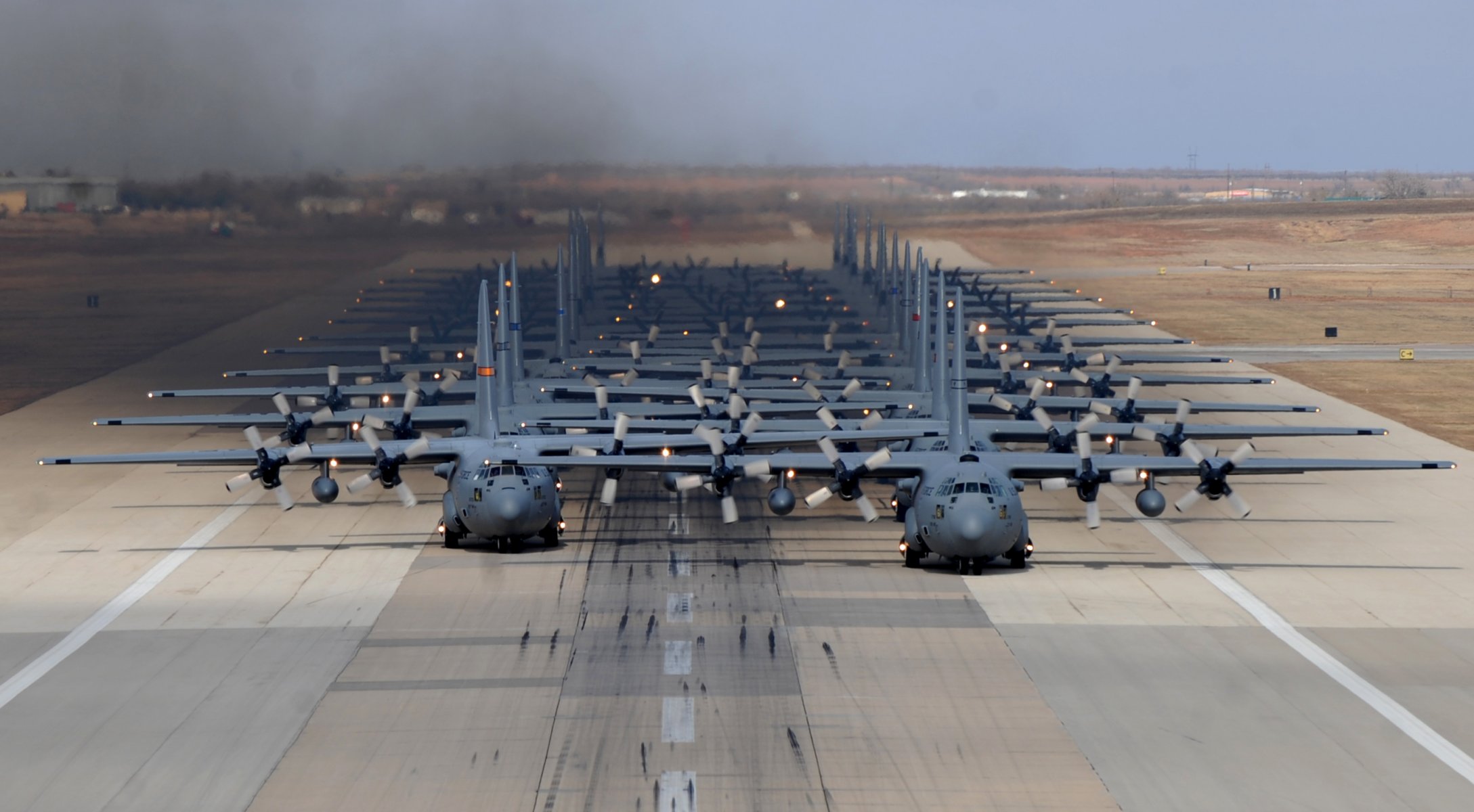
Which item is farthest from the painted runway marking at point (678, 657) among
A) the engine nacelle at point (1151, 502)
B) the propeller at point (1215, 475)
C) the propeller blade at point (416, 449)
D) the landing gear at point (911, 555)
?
the engine nacelle at point (1151, 502)

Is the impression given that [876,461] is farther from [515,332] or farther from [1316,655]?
[515,332]

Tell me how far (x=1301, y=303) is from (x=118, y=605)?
448 feet

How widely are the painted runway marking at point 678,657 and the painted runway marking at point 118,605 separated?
52.3 ft

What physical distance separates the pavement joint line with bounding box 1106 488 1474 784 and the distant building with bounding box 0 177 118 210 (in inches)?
2654

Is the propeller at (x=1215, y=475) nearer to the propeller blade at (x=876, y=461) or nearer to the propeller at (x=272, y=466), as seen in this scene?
the propeller blade at (x=876, y=461)

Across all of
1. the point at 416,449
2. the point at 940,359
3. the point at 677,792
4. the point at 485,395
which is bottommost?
the point at 677,792

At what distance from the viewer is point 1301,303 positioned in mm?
164250

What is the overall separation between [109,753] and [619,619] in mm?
15516

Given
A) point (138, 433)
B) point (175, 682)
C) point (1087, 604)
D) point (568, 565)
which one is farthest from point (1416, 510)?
point (138, 433)

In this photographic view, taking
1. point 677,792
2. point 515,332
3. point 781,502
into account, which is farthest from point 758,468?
point 515,332

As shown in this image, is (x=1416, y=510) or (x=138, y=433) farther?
(x=138, y=433)

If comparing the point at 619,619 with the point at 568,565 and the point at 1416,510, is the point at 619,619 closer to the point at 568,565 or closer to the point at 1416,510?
the point at 568,565

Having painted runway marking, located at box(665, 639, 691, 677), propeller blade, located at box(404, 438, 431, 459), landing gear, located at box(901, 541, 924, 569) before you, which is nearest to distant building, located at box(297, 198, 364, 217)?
propeller blade, located at box(404, 438, 431, 459)

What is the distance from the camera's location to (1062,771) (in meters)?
35.4
